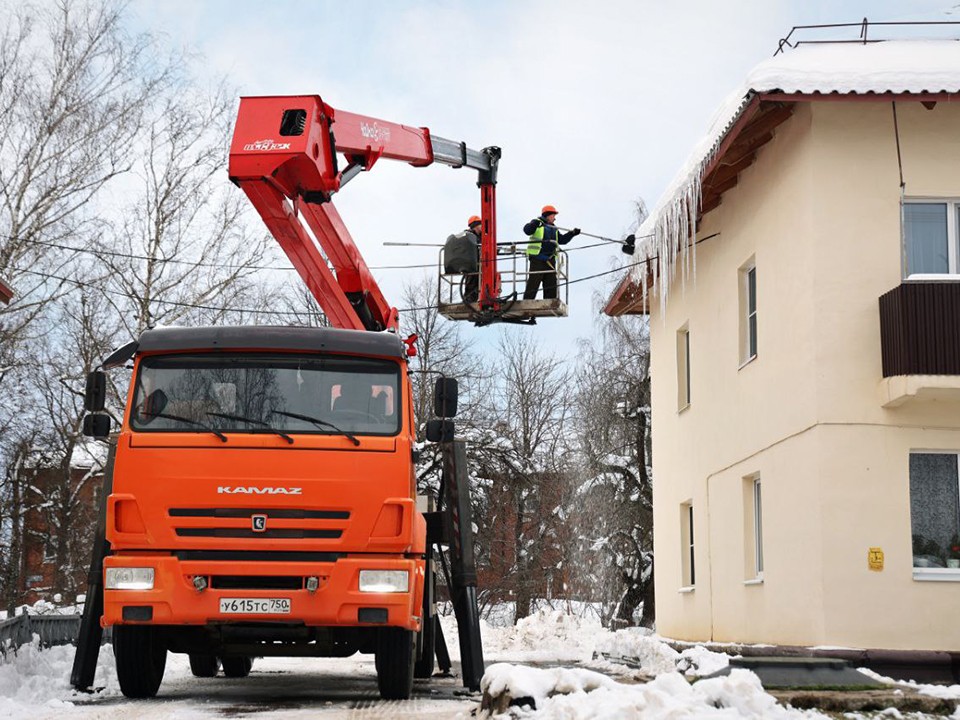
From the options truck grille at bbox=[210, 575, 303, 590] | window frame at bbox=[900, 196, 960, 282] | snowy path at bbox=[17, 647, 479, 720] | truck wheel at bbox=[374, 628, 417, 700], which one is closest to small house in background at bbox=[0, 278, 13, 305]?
snowy path at bbox=[17, 647, 479, 720]

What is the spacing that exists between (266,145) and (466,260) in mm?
5850

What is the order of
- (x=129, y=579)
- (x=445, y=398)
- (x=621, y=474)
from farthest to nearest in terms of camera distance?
(x=621, y=474), (x=445, y=398), (x=129, y=579)

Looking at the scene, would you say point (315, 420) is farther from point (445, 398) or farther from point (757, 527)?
point (757, 527)

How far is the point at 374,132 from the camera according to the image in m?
15.1

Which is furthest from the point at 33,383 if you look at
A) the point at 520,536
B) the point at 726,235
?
the point at 726,235

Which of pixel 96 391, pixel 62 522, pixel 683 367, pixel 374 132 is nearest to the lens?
pixel 96 391

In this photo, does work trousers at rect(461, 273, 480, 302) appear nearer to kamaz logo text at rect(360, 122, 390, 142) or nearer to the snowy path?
kamaz logo text at rect(360, 122, 390, 142)

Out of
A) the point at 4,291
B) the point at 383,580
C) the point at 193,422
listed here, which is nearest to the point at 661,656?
the point at 383,580

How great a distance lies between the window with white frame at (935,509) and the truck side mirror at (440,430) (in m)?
5.02

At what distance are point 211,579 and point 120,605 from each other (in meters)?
0.73

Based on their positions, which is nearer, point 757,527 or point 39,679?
point 39,679

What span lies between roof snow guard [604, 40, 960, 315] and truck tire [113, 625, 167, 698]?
7814mm

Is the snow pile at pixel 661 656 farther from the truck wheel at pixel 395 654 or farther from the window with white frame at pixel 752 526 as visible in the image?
the truck wheel at pixel 395 654

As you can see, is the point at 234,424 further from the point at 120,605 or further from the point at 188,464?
the point at 120,605
